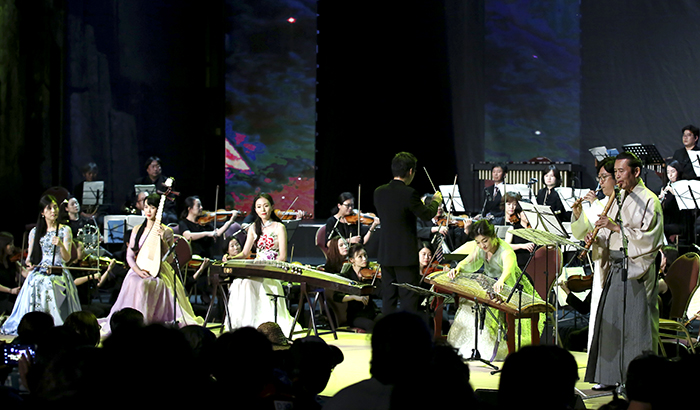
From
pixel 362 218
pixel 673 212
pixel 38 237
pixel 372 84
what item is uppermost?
pixel 372 84

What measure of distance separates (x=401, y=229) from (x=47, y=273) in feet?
11.8

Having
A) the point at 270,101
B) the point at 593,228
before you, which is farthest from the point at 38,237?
the point at 270,101

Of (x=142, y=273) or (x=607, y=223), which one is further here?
(x=142, y=273)

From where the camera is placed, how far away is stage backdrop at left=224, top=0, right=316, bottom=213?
13328mm

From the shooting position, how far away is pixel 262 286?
7.27 meters

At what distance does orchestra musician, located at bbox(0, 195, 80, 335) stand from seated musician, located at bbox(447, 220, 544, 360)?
370 cm

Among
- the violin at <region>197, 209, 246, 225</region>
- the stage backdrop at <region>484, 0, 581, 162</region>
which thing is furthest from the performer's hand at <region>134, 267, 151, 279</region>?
the stage backdrop at <region>484, 0, 581, 162</region>

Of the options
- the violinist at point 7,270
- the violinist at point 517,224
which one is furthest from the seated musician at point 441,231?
the violinist at point 7,270

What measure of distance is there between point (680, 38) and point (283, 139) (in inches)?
266

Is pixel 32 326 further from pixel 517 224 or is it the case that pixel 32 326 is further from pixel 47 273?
pixel 517 224

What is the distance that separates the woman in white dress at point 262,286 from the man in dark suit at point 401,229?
55.6 inches

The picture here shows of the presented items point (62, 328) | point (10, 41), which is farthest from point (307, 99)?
point (62, 328)

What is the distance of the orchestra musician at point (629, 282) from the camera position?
15.4 feet

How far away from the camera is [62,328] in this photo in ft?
10.3
